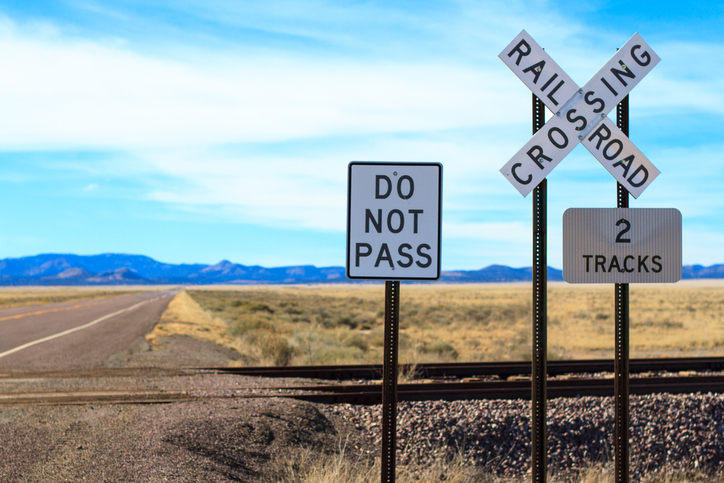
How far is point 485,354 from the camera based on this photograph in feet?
64.9

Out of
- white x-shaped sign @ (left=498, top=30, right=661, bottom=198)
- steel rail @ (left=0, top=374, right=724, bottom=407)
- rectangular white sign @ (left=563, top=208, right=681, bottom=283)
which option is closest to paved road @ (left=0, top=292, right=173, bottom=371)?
steel rail @ (left=0, top=374, right=724, bottom=407)

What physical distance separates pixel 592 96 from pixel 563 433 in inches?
195

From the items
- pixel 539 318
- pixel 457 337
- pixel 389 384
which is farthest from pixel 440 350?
pixel 389 384

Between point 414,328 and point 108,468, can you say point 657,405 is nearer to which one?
point 108,468

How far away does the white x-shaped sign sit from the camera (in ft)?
15.2

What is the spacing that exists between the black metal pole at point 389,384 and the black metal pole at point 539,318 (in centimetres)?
124

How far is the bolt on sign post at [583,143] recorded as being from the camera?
458 cm

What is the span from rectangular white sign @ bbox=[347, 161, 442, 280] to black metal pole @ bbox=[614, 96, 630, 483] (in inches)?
71.2

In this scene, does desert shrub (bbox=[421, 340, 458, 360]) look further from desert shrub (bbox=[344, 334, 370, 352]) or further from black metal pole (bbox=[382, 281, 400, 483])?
black metal pole (bbox=[382, 281, 400, 483])

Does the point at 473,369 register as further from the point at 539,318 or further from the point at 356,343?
the point at 539,318

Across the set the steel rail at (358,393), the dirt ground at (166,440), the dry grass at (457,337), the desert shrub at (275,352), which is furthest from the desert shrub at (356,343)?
the dirt ground at (166,440)

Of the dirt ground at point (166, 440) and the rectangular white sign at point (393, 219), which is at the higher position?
the rectangular white sign at point (393, 219)

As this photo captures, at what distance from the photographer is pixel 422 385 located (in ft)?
33.4

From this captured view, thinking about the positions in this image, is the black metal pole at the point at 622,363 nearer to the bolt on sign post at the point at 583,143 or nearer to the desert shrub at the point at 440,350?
the bolt on sign post at the point at 583,143
